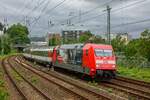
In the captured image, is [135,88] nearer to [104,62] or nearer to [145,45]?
[104,62]

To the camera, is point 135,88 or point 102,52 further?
point 102,52

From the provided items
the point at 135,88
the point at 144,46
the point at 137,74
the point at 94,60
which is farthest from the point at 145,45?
the point at 135,88

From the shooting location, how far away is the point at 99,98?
60.0 ft

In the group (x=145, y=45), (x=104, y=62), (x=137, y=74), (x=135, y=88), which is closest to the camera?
(x=135, y=88)

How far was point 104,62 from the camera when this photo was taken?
86.4 ft

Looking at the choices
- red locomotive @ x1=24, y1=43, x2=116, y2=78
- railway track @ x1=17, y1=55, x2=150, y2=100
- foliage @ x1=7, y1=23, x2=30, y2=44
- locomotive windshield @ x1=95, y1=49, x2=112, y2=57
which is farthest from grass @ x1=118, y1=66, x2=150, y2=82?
foliage @ x1=7, y1=23, x2=30, y2=44

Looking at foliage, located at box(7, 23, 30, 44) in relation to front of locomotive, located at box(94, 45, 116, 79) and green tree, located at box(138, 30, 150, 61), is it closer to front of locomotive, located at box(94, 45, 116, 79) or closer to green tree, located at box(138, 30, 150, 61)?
green tree, located at box(138, 30, 150, 61)

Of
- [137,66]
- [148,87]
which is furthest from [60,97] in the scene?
[137,66]

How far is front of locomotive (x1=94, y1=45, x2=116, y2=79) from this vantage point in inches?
1025

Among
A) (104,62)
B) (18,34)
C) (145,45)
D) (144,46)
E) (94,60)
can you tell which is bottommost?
(104,62)

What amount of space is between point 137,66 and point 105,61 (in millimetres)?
14862

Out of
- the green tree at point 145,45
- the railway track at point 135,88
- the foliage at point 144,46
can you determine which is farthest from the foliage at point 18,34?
the railway track at point 135,88

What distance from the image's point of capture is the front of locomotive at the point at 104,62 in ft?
85.5

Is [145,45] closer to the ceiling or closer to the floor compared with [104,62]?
closer to the ceiling
